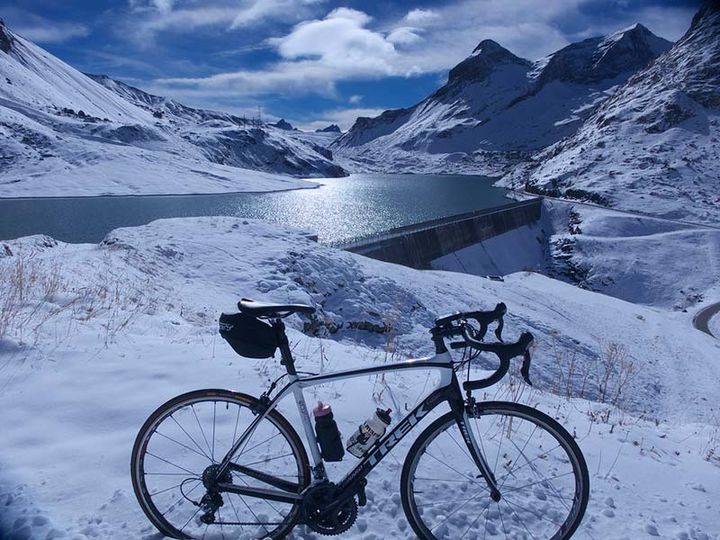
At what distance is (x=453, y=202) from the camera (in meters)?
110

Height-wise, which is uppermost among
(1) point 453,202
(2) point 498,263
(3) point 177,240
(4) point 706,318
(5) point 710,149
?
(5) point 710,149

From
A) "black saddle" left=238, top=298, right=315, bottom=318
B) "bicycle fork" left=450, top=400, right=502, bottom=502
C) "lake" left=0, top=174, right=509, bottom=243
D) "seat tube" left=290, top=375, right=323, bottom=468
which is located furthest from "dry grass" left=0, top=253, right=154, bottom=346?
"lake" left=0, top=174, right=509, bottom=243

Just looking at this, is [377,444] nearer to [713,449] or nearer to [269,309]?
[269,309]

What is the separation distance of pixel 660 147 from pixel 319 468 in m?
117

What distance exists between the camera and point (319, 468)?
3.31 m

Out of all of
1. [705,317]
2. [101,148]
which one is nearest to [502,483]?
[705,317]

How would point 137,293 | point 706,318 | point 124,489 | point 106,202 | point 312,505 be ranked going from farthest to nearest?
1. point 106,202
2. point 706,318
3. point 137,293
4. point 124,489
5. point 312,505

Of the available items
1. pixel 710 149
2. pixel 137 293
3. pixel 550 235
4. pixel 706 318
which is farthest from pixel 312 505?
pixel 710 149

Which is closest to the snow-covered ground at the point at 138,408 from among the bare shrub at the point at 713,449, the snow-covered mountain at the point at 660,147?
the bare shrub at the point at 713,449

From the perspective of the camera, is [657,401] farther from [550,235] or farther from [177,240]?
[550,235]

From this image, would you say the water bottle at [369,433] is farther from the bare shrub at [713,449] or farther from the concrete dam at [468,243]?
the concrete dam at [468,243]

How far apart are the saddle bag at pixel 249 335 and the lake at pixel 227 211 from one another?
4120 centimetres

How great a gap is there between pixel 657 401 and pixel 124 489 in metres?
21.0

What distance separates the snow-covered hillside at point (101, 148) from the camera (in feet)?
278
